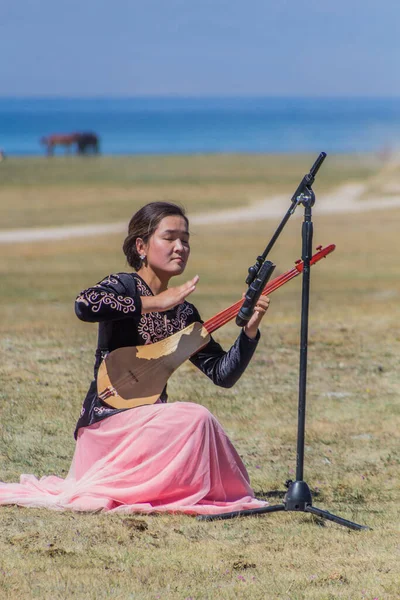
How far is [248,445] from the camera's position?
7.84 meters

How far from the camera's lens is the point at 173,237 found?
5812mm

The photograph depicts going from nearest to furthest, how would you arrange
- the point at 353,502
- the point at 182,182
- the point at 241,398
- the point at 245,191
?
1. the point at 353,502
2. the point at 241,398
3. the point at 245,191
4. the point at 182,182

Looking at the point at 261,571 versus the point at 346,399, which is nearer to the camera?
the point at 261,571

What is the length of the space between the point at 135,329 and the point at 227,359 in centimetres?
49

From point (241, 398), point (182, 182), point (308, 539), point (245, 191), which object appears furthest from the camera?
Result: point (182, 182)

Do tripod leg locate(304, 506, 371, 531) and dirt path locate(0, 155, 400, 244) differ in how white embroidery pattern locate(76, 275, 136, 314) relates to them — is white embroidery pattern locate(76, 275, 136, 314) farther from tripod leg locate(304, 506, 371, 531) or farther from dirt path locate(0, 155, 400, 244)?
dirt path locate(0, 155, 400, 244)

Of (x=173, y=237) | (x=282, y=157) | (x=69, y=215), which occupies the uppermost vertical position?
(x=282, y=157)

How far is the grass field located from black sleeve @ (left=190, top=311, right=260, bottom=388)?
0.73 m

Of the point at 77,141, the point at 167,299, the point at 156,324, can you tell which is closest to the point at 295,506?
the point at 156,324

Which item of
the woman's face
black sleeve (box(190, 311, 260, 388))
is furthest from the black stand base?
the woman's face

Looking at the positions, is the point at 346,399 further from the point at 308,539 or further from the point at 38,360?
the point at 308,539

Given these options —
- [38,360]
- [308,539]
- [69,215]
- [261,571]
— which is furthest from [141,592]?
[69,215]

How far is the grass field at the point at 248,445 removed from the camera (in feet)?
15.9

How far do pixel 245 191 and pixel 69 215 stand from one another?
324 inches
